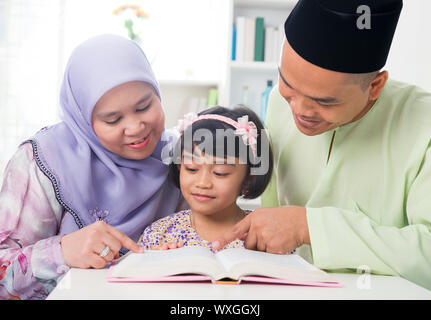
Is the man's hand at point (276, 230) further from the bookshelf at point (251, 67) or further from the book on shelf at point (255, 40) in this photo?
the book on shelf at point (255, 40)

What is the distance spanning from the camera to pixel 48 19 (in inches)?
142

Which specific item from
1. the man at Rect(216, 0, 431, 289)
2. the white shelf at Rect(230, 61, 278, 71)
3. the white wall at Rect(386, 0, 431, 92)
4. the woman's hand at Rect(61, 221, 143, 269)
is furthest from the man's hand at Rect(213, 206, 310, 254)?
the white shelf at Rect(230, 61, 278, 71)

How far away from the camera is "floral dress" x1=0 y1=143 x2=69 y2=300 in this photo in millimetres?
1140

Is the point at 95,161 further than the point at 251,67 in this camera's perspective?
No

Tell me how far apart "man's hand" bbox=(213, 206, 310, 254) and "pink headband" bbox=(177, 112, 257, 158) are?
42cm

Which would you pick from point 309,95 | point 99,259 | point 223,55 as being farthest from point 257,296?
point 223,55

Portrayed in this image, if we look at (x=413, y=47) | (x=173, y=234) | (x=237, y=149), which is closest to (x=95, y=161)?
(x=173, y=234)

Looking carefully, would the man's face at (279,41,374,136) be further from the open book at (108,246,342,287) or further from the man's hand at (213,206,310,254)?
the open book at (108,246,342,287)

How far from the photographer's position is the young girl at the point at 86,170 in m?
1.19

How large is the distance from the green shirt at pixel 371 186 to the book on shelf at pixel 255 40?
1.83 metres

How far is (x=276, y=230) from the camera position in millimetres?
1089

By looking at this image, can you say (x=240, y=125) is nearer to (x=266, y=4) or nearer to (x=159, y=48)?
(x=266, y=4)

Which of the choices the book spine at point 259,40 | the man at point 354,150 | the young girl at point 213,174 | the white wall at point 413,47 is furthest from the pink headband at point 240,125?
the book spine at point 259,40

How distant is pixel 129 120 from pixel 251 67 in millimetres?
2164
